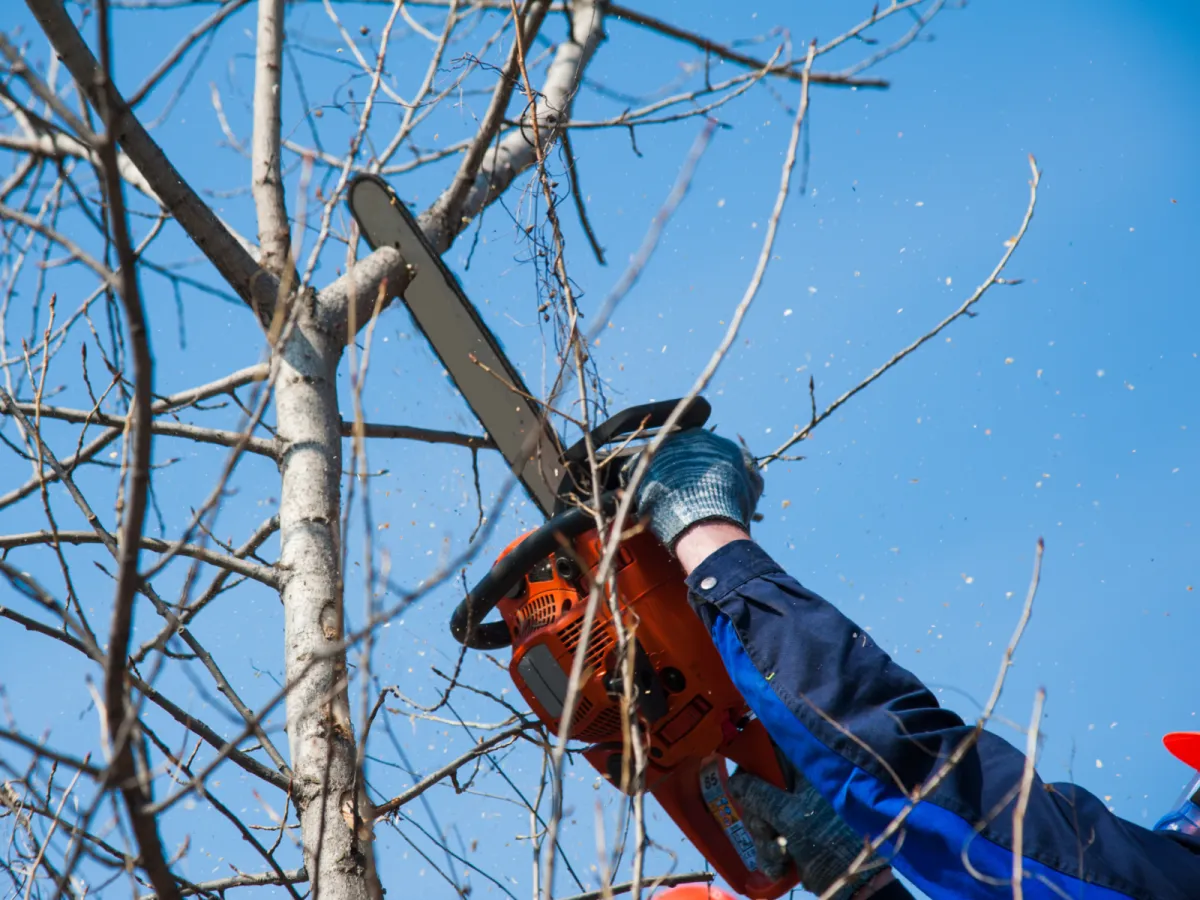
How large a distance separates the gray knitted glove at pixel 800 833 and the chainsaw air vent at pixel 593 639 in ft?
1.43

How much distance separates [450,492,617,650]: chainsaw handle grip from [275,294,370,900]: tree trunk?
0.26 m

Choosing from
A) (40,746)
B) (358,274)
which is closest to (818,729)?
(40,746)

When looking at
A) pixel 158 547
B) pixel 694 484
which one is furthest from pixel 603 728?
pixel 158 547

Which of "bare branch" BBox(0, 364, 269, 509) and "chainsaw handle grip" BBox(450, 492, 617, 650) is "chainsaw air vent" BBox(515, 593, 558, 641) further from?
"bare branch" BBox(0, 364, 269, 509)

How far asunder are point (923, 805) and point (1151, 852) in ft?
1.08

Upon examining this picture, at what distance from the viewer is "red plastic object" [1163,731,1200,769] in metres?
1.83

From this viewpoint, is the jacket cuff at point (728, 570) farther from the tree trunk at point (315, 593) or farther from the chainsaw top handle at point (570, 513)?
the tree trunk at point (315, 593)

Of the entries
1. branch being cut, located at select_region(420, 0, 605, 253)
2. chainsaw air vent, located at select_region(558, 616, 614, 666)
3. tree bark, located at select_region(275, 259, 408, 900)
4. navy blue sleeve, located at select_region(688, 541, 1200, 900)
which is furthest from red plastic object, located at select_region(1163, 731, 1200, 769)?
branch being cut, located at select_region(420, 0, 605, 253)

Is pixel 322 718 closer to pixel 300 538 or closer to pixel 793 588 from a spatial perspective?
pixel 300 538

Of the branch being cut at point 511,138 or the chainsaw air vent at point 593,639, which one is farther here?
the branch being cut at point 511,138

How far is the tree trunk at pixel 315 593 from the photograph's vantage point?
6.88 feet

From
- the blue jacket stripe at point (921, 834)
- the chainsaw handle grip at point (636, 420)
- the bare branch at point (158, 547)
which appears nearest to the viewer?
the blue jacket stripe at point (921, 834)

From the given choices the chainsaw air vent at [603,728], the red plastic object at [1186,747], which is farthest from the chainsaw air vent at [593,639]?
the red plastic object at [1186,747]

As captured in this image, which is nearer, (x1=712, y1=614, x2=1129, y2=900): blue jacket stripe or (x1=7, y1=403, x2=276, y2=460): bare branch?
(x1=712, y1=614, x2=1129, y2=900): blue jacket stripe
